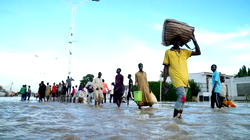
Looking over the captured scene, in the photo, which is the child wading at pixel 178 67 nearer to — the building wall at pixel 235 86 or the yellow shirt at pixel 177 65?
the yellow shirt at pixel 177 65

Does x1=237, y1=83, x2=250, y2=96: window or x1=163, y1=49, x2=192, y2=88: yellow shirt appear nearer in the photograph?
x1=163, y1=49, x2=192, y2=88: yellow shirt

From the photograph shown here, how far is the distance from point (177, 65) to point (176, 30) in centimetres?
75

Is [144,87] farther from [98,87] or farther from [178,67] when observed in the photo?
[178,67]


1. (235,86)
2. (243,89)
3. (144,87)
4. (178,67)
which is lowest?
(144,87)

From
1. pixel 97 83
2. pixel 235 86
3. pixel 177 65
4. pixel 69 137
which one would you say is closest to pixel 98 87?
pixel 97 83

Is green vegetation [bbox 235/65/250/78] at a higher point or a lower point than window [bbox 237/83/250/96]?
higher

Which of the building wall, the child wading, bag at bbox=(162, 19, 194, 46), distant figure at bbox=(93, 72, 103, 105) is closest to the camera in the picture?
the child wading

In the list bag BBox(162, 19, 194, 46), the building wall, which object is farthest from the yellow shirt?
the building wall

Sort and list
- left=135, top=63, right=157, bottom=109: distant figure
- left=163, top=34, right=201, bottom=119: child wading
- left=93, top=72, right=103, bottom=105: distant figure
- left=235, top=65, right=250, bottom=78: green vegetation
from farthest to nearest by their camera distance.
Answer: left=235, top=65, right=250, bottom=78: green vegetation → left=93, top=72, right=103, bottom=105: distant figure → left=135, top=63, right=157, bottom=109: distant figure → left=163, top=34, right=201, bottom=119: child wading

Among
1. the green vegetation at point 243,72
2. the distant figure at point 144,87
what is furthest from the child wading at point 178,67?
the green vegetation at point 243,72

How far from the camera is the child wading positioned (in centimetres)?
403

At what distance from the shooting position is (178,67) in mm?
4133

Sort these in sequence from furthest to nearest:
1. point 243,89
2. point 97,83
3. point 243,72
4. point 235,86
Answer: point 243,72 < point 235,86 < point 243,89 < point 97,83

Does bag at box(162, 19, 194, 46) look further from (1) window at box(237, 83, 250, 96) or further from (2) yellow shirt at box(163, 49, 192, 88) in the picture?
(1) window at box(237, 83, 250, 96)
